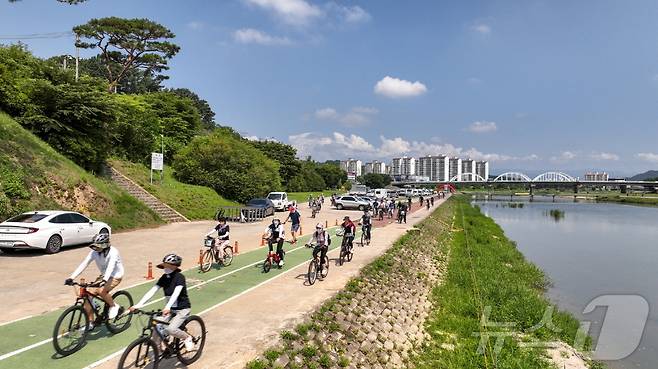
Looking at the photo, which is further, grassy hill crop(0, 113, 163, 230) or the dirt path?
grassy hill crop(0, 113, 163, 230)

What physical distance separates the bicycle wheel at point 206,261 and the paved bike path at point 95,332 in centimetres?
18

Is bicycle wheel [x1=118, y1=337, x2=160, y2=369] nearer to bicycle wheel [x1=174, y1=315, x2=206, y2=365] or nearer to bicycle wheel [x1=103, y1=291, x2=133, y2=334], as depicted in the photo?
bicycle wheel [x1=174, y1=315, x2=206, y2=365]

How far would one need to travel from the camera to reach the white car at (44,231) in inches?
570

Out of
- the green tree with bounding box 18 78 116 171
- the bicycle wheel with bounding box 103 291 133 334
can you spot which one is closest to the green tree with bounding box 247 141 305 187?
the green tree with bounding box 18 78 116 171

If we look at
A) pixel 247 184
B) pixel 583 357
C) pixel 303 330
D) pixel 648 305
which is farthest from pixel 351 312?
pixel 247 184

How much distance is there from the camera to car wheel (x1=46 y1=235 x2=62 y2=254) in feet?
49.8

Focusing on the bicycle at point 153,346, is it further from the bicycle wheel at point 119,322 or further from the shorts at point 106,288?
the bicycle wheel at point 119,322

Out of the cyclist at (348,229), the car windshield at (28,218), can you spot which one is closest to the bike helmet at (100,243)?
the car windshield at (28,218)

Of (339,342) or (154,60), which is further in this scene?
(154,60)

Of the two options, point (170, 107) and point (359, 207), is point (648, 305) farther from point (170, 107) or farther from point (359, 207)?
point (170, 107)

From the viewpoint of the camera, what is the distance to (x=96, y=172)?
27.0 meters

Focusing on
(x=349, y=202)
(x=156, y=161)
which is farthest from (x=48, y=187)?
(x=349, y=202)

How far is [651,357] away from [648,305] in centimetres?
654

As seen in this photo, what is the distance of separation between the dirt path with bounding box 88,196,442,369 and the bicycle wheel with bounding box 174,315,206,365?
0.14 meters
